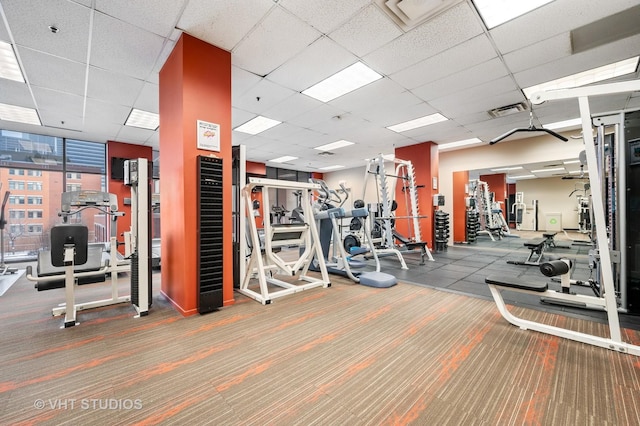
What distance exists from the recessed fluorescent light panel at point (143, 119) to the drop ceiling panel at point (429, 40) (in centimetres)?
439

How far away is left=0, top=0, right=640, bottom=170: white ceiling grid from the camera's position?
262cm

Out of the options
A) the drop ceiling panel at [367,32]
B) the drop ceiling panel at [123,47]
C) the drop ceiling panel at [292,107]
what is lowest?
the drop ceiling panel at [123,47]

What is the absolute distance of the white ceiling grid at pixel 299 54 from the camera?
2.62 meters

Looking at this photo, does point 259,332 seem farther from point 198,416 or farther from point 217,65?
point 217,65

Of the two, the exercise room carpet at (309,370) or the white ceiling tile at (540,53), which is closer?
the exercise room carpet at (309,370)

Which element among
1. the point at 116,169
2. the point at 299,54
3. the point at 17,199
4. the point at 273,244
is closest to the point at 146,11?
the point at 299,54

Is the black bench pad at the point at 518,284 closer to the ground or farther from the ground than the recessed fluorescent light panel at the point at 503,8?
closer to the ground

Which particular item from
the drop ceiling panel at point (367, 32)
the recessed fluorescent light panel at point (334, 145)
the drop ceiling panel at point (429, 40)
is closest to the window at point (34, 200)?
the recessed fluorescent light panel at point (334, 145)

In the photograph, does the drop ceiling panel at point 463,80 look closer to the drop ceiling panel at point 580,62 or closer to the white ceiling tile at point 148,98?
the drop ceiling panel at point 580,62

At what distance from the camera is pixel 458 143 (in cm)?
793

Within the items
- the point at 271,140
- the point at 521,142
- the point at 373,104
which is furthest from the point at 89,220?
the point at 521,142

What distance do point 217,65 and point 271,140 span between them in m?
4.16

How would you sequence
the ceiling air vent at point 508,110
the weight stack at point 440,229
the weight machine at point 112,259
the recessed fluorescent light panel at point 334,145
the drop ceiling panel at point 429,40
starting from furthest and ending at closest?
the recessed fluorescent light panel at point 334,145 → the weight stack at point 440,229 → the ceiling air vent at point 508,110 → the drop ceiling panel at point 429,40 → the weight machine at point 112,259

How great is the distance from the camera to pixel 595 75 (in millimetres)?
3953
